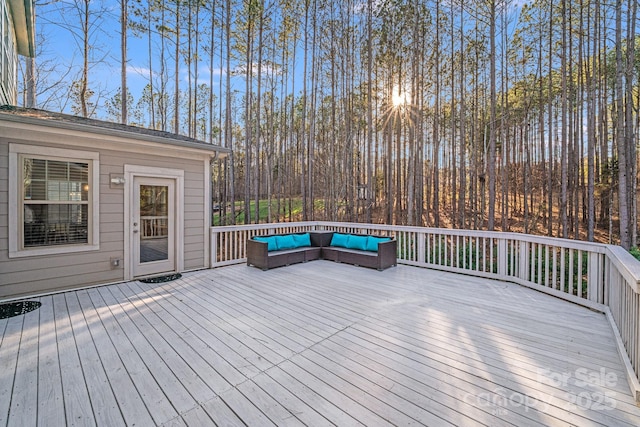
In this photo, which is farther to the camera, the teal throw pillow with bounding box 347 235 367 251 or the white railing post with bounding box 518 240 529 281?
the teal throw pillow with bounding box 347 235 367 251

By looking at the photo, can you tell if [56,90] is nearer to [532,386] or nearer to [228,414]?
[228,414]

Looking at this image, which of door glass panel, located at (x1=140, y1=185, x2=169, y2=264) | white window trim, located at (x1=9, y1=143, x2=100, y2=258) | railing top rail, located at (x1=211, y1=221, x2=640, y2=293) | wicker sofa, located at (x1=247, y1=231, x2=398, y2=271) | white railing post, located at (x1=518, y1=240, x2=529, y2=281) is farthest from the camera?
wicker sofa, located at (x1=247, y1=231, x2=398, y2=271)

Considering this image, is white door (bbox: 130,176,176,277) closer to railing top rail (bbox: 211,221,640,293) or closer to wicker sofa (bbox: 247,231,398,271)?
railing top rail (bbox: 211,221,640,293)

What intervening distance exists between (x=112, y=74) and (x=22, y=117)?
6.06 meters

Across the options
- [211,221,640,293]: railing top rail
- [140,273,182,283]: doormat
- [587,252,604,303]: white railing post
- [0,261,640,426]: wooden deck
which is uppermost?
[211,221,640,293]: railing top rail

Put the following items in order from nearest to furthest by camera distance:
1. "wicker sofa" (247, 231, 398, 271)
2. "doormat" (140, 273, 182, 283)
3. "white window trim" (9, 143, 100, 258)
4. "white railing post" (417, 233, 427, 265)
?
1. "white window trim" (9, 143, 100, 258)
2. "doormat" (140, 273, 182, 283)
3. "wicker sofa" (247, 231, 398, 271)
4. "white railing post" (417, 233, 427, 265)

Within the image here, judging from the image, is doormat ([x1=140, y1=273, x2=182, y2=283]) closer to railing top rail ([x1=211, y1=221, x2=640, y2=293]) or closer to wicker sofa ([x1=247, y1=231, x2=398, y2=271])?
railing top rail ([x1=211, y1=221, x2=640, y2=293])

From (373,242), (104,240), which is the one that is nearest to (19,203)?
(104,240)

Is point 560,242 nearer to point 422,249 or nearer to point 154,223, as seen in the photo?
point 422,249

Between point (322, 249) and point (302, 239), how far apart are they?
49cm

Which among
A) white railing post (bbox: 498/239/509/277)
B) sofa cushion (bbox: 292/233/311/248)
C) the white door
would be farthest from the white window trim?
white railing post (bbox: 498/239/509/277)

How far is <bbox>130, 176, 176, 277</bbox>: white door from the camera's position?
4477 millimetres

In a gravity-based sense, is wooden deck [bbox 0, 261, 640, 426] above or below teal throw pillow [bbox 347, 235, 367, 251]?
below

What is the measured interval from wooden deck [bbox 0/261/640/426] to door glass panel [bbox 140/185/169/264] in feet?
3.43
